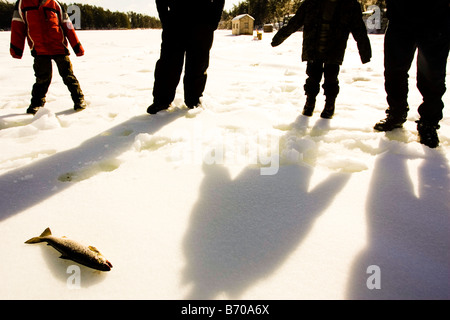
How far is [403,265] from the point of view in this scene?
1.04 meters

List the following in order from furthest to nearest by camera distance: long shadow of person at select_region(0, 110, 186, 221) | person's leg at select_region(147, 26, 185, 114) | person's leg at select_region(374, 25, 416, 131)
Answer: person's leg at select_region(147, 26, 185, 114), person's leg at select_region(374, 25, 416, 131), long shadow of person at select_region(0, 110, 186, 221)

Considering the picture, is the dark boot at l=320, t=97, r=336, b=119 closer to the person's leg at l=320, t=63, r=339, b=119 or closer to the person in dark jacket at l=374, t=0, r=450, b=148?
the person's leg at l=320, t=63, r=339, b=119

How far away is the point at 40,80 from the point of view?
2.76 meters

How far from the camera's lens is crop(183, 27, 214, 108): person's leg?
2.59 m

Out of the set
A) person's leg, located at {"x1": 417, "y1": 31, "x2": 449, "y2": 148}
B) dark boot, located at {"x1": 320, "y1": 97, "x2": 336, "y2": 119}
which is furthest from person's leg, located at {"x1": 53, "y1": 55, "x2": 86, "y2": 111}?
person's leg, located at {"x1": 417, "y1": 31, "x2": 449, "y2": 148}

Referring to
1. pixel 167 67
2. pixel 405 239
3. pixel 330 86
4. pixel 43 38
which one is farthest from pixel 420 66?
pixel 43 38

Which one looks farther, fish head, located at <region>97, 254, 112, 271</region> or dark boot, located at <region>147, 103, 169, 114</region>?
dark boot, located at <region>147, 103, 169, 114</region>

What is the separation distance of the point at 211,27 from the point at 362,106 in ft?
6.32

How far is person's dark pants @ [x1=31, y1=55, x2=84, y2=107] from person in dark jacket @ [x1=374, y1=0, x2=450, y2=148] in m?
3.21

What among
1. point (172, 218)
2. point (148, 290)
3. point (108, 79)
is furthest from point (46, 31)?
point (148, 290)

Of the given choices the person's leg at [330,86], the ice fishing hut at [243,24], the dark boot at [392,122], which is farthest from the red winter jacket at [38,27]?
the ice fishing hut at [243,24]

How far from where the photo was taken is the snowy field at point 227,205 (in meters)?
1.00

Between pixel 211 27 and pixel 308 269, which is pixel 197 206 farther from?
pixel 211 27

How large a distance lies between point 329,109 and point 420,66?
2.52ft
